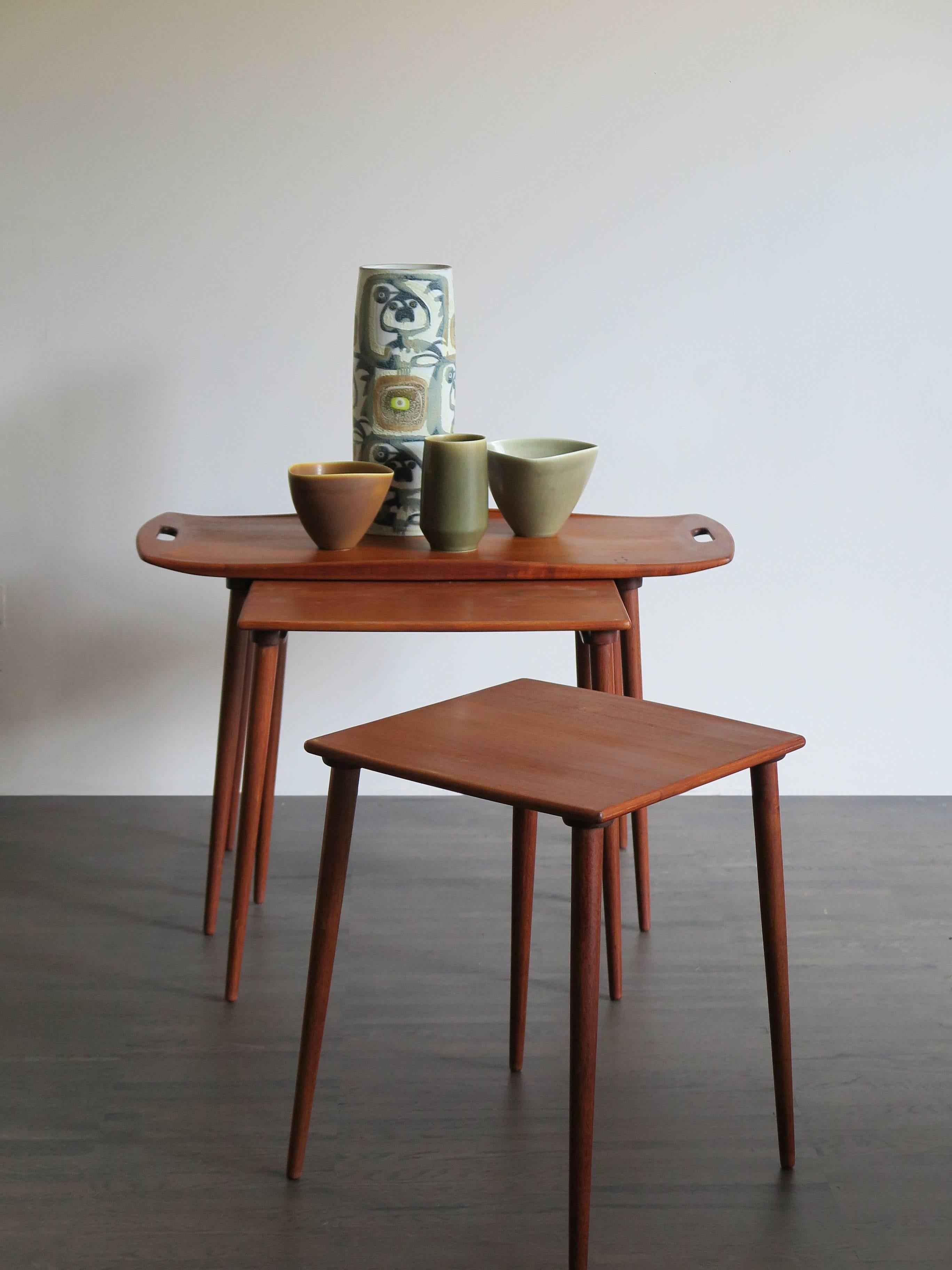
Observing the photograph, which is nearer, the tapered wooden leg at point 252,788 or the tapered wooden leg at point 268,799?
the tapered wooden leg at point 252,788

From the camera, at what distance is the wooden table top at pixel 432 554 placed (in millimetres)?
1616

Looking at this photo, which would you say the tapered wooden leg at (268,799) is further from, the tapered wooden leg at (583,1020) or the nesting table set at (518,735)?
the tapered wooden leg at (583,1020)

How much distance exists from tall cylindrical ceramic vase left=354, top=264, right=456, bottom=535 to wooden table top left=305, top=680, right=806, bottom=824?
481 millimetres

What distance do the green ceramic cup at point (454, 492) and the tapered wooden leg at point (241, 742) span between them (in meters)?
0.32

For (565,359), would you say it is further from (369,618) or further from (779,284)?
(369,618)

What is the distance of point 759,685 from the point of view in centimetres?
240

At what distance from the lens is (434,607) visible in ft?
5.02

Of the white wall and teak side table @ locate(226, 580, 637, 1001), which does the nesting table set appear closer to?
teak side table @ locate(226, 580, 637, 1001)

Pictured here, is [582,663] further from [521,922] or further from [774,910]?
[774,910]

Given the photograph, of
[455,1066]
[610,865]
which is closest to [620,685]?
[610,865]

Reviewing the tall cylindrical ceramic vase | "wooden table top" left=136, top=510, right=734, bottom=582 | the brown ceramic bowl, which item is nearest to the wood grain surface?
"wooden table top" left=136, top=510, right=734, bottom=582

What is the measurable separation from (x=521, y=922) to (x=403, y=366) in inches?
29.5

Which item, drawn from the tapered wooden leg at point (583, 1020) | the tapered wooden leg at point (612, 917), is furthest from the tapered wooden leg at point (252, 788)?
the tapered wooden leg at point (583, 1020)

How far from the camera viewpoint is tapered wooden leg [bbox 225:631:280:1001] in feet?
5.09
